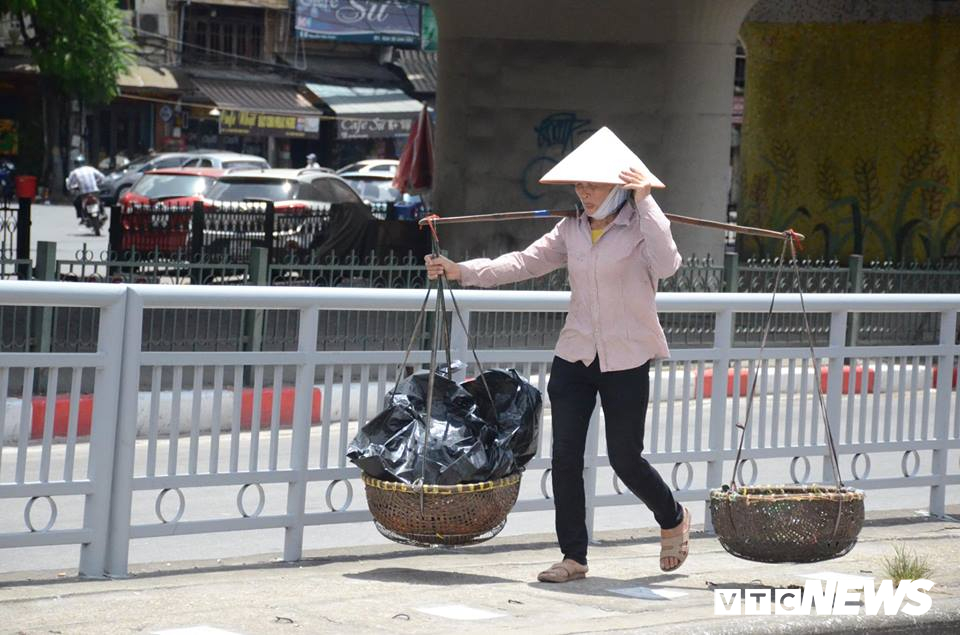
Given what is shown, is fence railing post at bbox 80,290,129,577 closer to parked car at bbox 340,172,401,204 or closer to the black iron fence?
the black iron fence

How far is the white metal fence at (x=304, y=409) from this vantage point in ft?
21.4

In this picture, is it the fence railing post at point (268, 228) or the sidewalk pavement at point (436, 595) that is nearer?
the sidewalk pavement at point (436, 595)

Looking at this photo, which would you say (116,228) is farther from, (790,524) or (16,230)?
(790,524)

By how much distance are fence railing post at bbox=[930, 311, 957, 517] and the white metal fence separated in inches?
0.4

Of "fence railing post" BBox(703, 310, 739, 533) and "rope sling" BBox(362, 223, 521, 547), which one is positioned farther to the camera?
"fence railing post" BBox(703, 310, 739, 533)

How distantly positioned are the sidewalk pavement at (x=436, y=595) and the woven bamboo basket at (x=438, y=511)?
0.20 metres

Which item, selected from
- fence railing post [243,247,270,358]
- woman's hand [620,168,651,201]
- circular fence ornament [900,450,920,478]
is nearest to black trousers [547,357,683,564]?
woman's hand [620,168,651,201]

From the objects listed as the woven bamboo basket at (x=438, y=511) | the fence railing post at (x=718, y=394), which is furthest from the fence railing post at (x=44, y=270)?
the woven bamboo basket at (x=438, y=511)

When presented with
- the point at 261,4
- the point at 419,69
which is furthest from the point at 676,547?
the point at 419,69

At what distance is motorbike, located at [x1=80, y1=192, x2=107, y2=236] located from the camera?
35.7m

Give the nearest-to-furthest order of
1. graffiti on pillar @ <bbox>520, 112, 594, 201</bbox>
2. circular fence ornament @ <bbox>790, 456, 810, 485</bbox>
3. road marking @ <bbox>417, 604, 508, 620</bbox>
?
road marking @ <bbox>417, 604, 508, 620</bbox> < circular fence ornament @ <bbox>790, 456, 810, 485</bbox> < graffiti on pillar @ <bbox>520, 112, 594, 201</bbox>

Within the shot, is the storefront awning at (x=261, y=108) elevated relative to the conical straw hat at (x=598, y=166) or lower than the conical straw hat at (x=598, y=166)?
elevated

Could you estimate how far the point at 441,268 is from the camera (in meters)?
6.57

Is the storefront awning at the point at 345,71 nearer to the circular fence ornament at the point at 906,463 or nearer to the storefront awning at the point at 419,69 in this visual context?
the storefront awning at the point at 419,69
